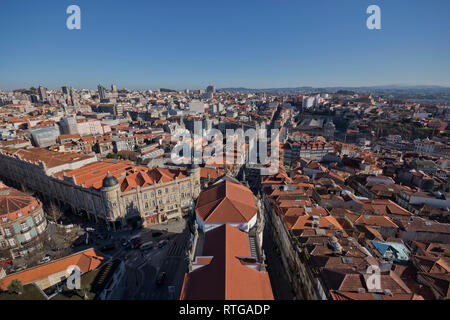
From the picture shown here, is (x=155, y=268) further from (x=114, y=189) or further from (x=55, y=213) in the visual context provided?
(x=55, y=213)

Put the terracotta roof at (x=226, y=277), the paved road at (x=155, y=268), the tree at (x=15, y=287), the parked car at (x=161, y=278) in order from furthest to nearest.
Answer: the parked car at (x=161, y=278) < the paved road at (x=155, y=268) < the tree at (x=15, y=287) < the terracotta roof at (x=226, y=277)

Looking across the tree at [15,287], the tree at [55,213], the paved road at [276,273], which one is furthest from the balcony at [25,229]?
the paved road at [276,273]

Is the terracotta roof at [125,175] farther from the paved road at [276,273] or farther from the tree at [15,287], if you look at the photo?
the paved road at [276,273]

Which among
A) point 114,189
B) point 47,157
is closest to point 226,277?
point 114,189

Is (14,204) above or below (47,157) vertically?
below

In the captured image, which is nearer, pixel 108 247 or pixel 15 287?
pixel 15 287

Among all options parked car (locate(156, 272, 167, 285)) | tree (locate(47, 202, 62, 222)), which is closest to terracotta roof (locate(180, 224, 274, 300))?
parked car (locate(156, 272, 167, 285))

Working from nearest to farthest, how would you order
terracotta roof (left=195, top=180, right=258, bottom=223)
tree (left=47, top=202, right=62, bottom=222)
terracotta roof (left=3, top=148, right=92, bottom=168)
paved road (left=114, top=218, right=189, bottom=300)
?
1. terracotta roof (left=195, top=180, right=258, bottom=223)
2. paved road (left=114, top=218, right=189, bottom=300)
3. tree (left=47, top=202, right=62, bottom=222)
4. terracotta roof (left=3, top=148, right=92, bottom=168)

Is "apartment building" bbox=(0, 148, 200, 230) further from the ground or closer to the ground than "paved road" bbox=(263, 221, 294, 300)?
further from the ground

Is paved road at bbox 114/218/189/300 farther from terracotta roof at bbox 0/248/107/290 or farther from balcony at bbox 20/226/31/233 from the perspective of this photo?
balcony at bbox 20/226/31/233
